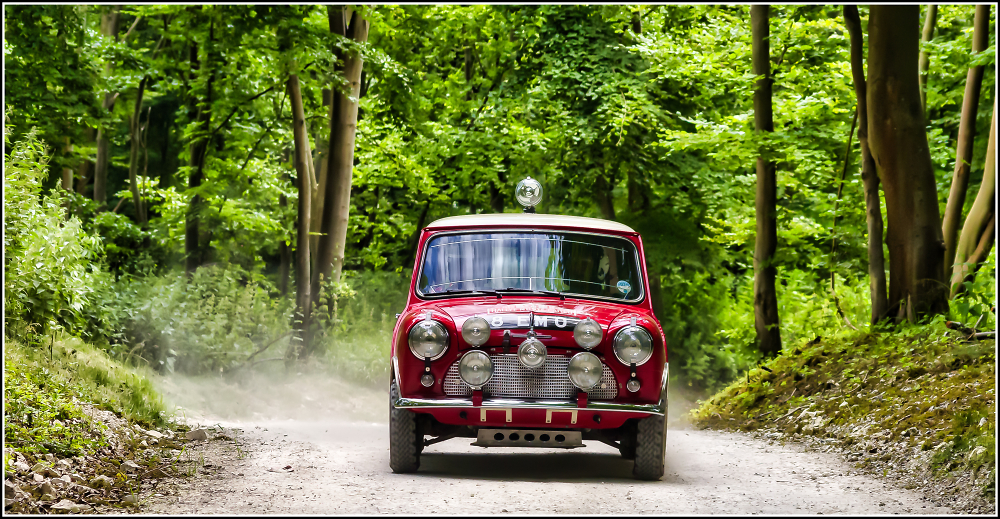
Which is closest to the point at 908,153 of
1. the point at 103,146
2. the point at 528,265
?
the point at 528,265

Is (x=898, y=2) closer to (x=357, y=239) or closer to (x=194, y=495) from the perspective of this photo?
(x=194, y=495)

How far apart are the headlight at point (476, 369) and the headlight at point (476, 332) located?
0.28 ft

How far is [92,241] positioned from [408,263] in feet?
57.7

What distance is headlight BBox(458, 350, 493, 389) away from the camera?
23.8 ft

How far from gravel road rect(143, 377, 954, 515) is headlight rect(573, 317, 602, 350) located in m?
1.07

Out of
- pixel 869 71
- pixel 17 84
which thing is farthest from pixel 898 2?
pixel 17 84

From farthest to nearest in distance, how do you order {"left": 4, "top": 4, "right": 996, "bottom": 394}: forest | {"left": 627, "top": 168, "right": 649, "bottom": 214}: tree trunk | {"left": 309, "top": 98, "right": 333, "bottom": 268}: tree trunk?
{"left": 627, "top": 168, "right": 649, "bottom": 214}: tree trunk < {"left": 309, "top": 98, "right": 333, "bottom": 268}: tree trunk < {"left": 4, "top": 4, "right": 996, "bottom": 394}: forest

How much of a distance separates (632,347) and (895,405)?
13.3 ft

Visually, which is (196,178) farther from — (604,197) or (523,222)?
(523,222)

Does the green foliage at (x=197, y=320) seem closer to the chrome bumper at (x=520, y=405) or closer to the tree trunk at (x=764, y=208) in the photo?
the chrome bumper at (x=520, y=405)

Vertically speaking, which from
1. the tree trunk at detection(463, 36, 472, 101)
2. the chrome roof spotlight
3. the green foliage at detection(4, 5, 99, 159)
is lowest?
the chrome roof spotlight

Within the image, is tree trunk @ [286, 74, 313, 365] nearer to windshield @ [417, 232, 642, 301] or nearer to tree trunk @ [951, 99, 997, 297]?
windshield @ [417, 232, 642, 301]

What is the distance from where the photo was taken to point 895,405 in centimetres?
984

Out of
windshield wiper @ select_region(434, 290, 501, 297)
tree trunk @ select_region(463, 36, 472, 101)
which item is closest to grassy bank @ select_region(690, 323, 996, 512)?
windshield wiper @ select_region(434, 290, 501, 297)
